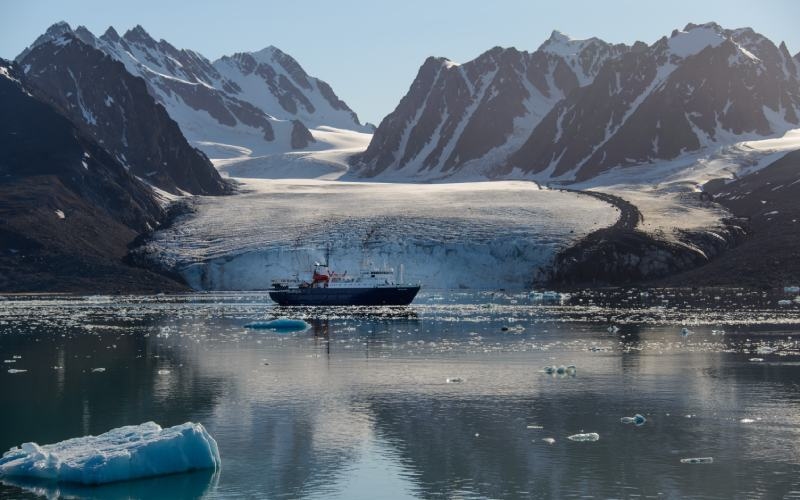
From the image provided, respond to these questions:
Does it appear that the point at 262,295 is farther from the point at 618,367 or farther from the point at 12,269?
the point at 618,367

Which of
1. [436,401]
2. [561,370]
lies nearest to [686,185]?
[561,370]

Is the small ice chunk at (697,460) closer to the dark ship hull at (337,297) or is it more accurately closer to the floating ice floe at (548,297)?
the dark ship hull at (337,297)

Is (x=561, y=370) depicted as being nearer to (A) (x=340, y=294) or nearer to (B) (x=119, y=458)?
(B) (x=119, y=458)

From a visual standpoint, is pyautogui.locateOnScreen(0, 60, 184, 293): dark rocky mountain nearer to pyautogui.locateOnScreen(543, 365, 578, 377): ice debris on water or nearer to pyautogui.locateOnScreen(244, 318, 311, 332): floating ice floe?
pyautogui.locateOnScreen(244, 318, 311, 332): floating ice floe

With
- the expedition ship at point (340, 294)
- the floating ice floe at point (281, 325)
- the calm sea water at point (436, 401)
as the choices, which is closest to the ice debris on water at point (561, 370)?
the calm sea water at point (436, 401)

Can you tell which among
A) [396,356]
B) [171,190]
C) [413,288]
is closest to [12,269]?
[413,288]

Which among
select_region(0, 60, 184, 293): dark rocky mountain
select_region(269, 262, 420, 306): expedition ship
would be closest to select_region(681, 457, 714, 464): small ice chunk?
select_region(269, 262, 420, 306): expedition ship

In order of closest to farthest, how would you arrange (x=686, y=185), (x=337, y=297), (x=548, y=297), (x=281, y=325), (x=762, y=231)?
1. (x=281, y=325)
2. (x=337, y=297)
3. (x=548, y=297)
4. (x=762, y=231)
5. (x=686, y=185)
